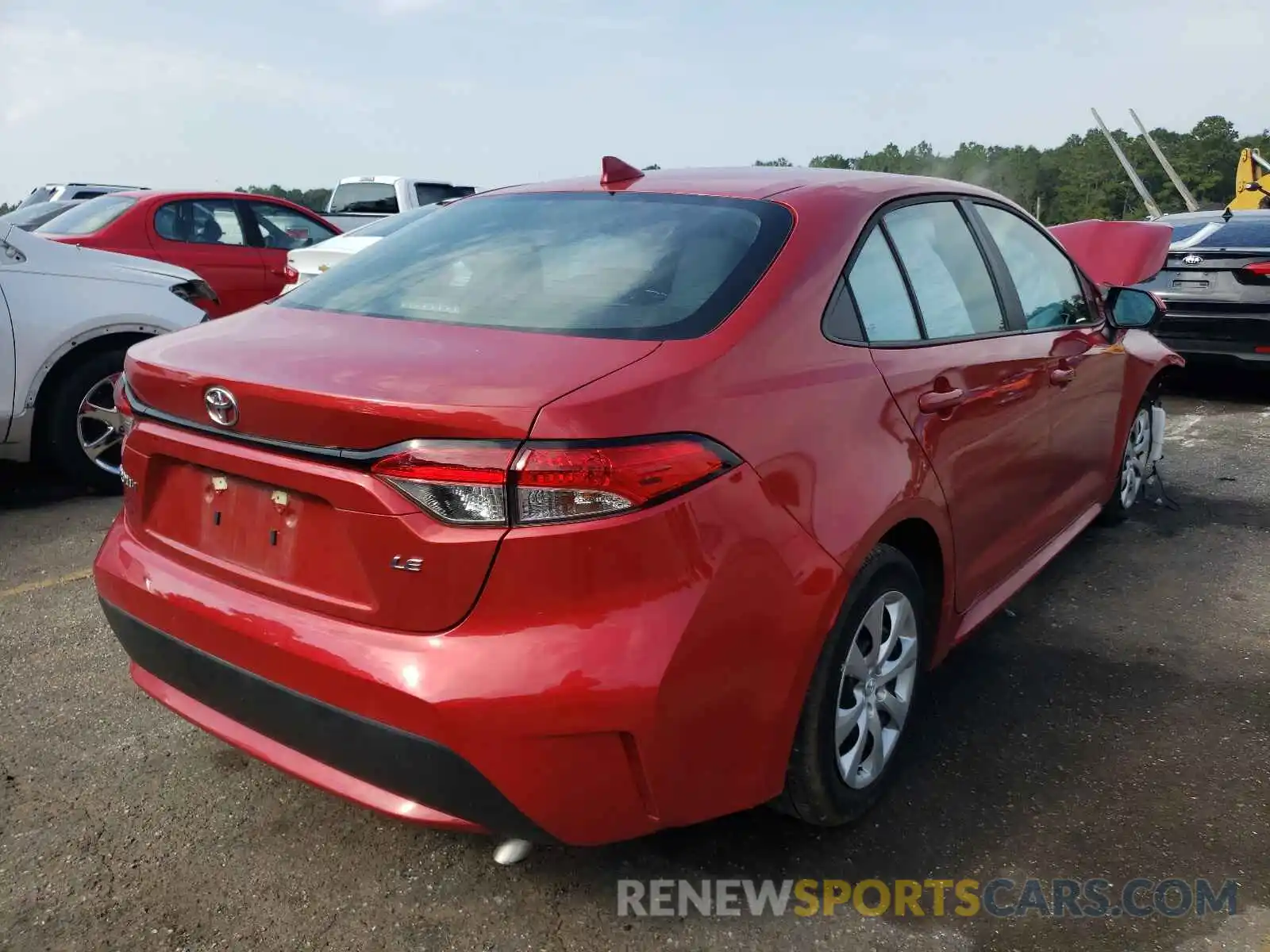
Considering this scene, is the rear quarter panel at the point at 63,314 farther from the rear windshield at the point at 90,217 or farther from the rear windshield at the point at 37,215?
the rear windshield at the point at 37,215

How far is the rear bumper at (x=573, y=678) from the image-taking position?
5.93 feet

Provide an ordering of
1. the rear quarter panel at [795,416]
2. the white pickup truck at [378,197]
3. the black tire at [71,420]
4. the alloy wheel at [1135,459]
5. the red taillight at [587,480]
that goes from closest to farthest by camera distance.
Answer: the red taillight at [587,480]
the rear quarter panel at [795,416]
the alloy wheel at [1135,459]
the black tire at [71,420]
the white pickup truck at [378,197]

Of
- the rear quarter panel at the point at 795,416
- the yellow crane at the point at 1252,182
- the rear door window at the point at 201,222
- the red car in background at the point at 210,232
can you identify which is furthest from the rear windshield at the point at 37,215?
the yellow crane at the point at 1252,182

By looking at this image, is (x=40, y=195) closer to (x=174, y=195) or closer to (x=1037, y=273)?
(x=174, y=195)

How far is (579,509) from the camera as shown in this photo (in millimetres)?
1797

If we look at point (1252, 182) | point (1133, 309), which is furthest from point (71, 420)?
point (1252, 182)

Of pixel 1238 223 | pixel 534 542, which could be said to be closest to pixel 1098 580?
pixel 534 542

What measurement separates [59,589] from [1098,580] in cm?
412

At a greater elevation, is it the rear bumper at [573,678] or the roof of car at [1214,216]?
the roof of car at [1214,216]

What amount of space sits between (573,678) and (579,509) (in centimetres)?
30

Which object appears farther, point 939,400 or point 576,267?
point 939,400

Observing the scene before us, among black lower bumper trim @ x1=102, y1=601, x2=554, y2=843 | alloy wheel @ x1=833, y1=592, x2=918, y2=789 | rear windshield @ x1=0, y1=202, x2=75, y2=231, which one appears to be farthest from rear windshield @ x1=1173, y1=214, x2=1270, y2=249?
rear windshield @ x1=0, y1=202, x2=75, y2=231

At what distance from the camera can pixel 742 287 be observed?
7.29ft

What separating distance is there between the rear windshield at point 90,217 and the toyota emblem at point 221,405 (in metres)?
7.36
